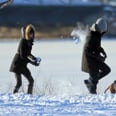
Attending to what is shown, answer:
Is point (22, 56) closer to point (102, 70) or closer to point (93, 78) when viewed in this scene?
point (93, 78)

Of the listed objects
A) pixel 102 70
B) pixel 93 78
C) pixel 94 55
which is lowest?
pixel 93 78

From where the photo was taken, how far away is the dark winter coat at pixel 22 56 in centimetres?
1039

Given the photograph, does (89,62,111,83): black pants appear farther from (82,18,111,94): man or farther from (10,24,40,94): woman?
(10,24,40,94): woman

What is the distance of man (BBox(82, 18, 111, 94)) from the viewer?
405 inches

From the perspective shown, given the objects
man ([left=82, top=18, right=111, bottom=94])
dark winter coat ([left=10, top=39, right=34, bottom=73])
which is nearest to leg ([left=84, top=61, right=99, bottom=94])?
man ([left=82, top=18, right=111, bottom=94])

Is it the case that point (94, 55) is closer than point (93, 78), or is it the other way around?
point (94, 55)

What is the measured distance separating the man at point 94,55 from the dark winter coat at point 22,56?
3.03 feet

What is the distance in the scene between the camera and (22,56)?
10.4m

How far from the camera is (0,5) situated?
10.5 metres

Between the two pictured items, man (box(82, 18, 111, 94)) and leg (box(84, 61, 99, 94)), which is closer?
man (box(82, 18, 111, 94))

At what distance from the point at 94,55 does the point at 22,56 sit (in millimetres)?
1185

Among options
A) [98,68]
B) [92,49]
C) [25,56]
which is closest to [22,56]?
[25,56]

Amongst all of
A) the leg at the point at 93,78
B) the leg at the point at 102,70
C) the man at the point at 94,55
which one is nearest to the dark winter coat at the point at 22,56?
the man at the point at 94,55

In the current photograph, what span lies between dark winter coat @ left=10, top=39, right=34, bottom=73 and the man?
Result: 925 mm
